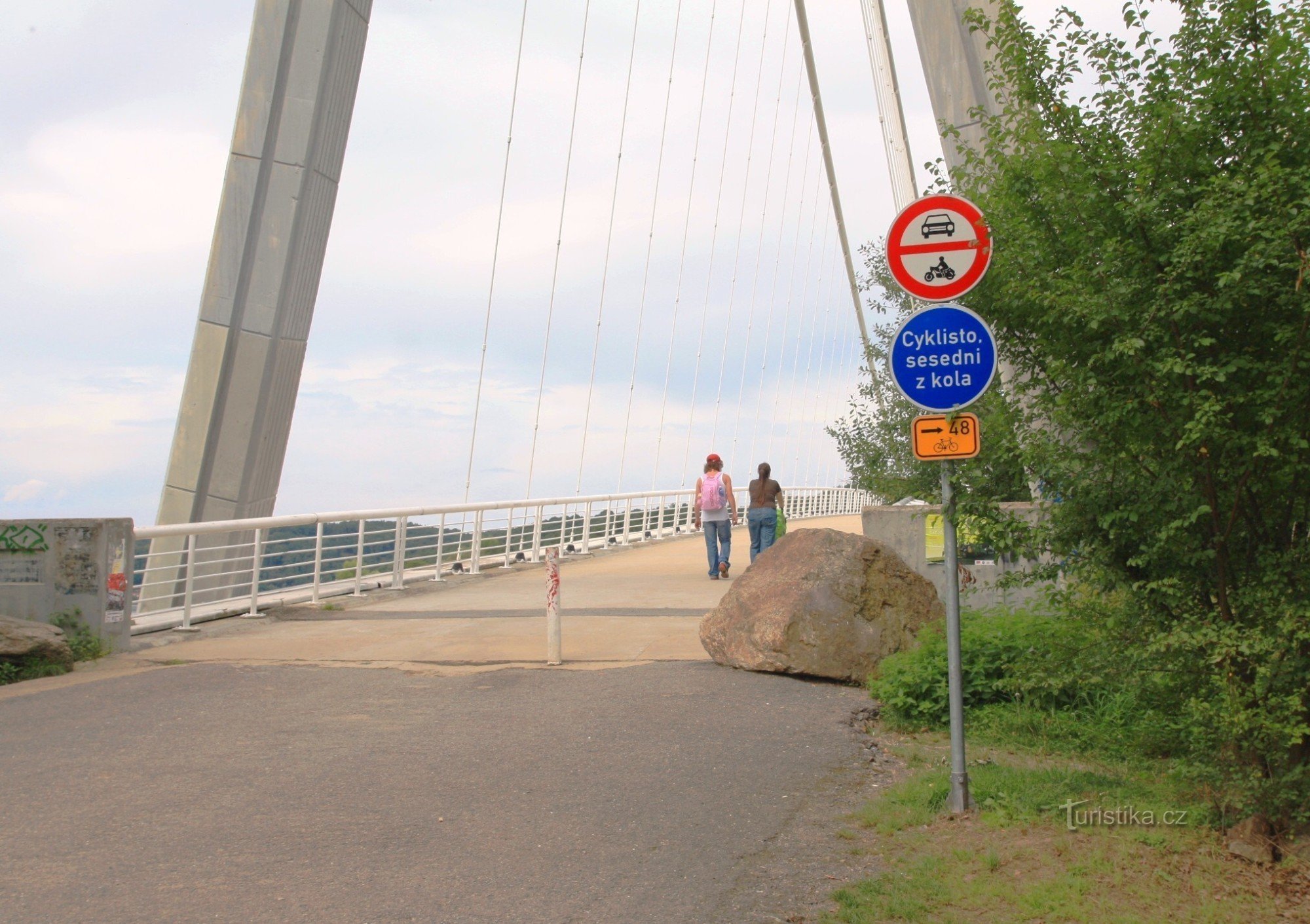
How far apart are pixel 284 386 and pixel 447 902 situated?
1198 cm

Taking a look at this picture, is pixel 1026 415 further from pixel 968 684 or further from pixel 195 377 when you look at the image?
pixel 195 377

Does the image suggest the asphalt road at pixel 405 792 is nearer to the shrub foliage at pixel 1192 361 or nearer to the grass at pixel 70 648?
the grass at pixel 70 648

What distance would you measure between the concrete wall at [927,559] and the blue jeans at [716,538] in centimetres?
579

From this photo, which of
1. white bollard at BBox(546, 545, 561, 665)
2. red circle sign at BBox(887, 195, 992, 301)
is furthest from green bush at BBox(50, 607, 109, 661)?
red circle sign at BBox(887, 195, 992, 301)

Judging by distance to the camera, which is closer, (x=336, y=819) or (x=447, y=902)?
(x=447, y=902)

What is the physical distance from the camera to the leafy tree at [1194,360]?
13.9ft

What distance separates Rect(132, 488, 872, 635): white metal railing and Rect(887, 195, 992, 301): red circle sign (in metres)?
7.29

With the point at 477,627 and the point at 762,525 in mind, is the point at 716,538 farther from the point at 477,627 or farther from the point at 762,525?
the point at 477,627

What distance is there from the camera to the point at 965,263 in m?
5.27

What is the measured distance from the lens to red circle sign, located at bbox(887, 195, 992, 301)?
525 centimetres

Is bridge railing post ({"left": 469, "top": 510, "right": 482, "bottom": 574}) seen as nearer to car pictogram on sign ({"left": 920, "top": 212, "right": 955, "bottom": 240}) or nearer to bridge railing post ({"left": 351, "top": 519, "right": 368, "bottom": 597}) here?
bridge railing post ({"left": 351, "top": 519, "right": 368, "bottom": 597})

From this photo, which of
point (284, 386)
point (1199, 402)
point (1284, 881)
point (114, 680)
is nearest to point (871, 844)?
point (1284, 881)

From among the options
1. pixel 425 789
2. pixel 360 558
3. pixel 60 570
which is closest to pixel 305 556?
pixel 360 558

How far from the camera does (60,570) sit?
9336mm
